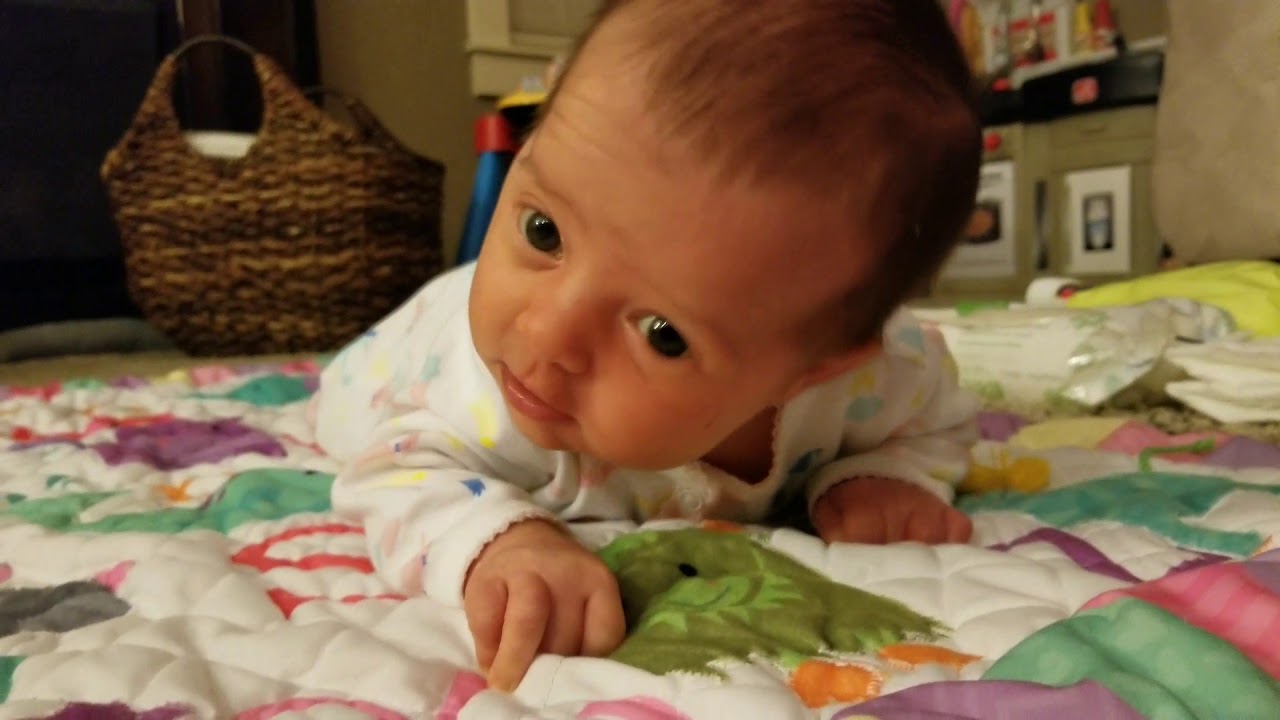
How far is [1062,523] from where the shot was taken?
0.60 meters

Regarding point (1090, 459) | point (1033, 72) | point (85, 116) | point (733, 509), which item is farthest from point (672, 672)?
point (1033, 72)

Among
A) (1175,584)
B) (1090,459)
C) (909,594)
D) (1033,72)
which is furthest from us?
(1033,72)

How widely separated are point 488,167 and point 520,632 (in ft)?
6.17

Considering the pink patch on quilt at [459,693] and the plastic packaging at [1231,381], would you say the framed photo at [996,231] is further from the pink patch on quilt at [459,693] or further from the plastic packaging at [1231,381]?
the pink patch on quilt at [459,693]

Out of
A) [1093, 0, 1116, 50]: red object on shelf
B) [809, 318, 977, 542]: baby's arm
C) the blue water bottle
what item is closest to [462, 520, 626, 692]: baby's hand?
[809, 318, 977, 542]: baby's arm

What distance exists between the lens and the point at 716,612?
45 cm

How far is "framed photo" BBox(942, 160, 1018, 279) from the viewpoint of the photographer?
2992mm

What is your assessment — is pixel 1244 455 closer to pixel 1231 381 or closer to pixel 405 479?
pixel 1231 381

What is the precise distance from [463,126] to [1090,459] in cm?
204

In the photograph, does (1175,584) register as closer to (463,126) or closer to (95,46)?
(95,46)

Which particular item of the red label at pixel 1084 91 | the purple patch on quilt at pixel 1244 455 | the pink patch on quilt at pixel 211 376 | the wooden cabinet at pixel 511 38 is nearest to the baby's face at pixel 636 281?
the purple patch on quilt at pixel 1244 455

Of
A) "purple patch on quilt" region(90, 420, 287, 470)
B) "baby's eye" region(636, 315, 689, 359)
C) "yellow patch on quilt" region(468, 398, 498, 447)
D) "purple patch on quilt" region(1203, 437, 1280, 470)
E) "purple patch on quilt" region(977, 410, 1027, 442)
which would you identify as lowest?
"purple patch on quilt" region(977, 410, 1027, 442)

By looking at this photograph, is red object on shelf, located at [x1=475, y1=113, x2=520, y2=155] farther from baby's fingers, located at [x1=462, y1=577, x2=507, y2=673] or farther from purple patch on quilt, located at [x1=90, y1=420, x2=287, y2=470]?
baby's fingers, located at [x1=462, y1=577, x2=507, y2=673]

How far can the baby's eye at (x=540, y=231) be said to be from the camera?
1.54ft
